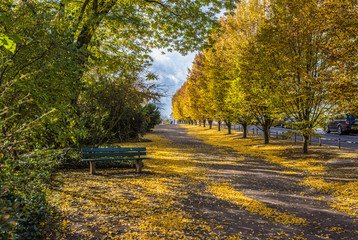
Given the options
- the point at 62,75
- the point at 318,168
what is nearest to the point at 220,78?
the point at 318,168

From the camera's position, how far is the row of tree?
8.69m

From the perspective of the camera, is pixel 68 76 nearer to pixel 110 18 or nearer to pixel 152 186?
pixel 152 186

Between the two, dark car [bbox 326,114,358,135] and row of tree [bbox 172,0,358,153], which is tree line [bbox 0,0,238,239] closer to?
row of tree [bbox 172,0,358,153]

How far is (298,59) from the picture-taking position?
12.2 m

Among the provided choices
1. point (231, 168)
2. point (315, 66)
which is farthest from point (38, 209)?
→ point (315, 66)

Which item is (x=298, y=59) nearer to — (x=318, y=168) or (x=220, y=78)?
(x=318, y=168)

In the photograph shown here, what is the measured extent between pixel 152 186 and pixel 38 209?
12.4 ft

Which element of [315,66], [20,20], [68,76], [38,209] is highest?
[315,66]


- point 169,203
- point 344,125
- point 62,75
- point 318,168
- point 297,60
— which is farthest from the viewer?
point 344,125

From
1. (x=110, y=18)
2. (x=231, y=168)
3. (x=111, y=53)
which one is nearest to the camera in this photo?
(x=110, y=18)

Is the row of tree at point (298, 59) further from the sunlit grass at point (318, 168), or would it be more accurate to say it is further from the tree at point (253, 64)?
the sunlit grass at point (318, 168)

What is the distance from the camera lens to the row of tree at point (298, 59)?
28.5 feet

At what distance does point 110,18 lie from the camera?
9.48 meters

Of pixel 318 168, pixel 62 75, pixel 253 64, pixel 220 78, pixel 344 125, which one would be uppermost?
pixel 220 78
